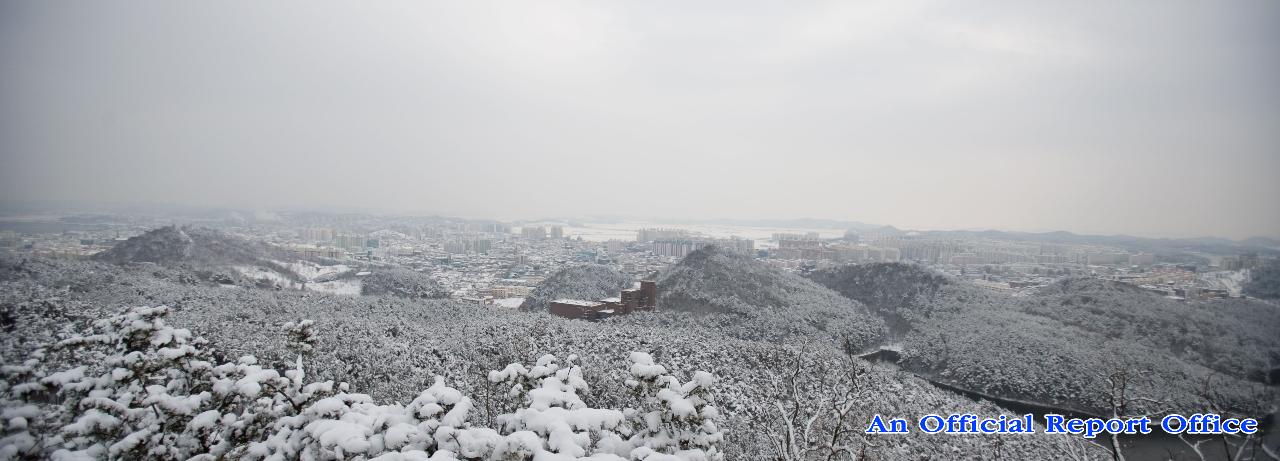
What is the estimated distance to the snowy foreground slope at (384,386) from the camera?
136 inches

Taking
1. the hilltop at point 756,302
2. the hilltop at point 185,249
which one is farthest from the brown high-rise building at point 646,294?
the hilltop at point 185,249

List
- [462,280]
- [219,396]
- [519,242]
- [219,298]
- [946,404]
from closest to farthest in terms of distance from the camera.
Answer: [219,396]
[946,404]
[219,298]
[462,280]
[519,242]

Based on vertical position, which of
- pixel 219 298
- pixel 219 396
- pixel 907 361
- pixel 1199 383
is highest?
pixel 219 396

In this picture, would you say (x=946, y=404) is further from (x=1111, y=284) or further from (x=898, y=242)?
(x=898, y=242)

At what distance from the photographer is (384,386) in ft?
37.6

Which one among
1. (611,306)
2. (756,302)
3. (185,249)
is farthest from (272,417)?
(185,249)

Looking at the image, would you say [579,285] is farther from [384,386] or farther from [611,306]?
[384,386]

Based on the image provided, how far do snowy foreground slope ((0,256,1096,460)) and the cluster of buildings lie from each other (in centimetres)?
473

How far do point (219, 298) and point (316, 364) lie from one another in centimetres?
782

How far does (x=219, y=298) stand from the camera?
54.6 feet

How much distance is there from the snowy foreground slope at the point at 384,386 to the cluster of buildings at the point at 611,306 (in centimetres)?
473

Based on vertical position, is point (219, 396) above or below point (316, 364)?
above

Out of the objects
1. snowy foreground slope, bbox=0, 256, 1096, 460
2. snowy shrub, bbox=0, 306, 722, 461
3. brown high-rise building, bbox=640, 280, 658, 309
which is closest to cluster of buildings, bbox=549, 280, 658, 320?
brown high-rise building, bbox=640, 280, 658, 309

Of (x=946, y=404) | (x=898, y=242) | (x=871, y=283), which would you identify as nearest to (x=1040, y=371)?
(x=946, y=404)
